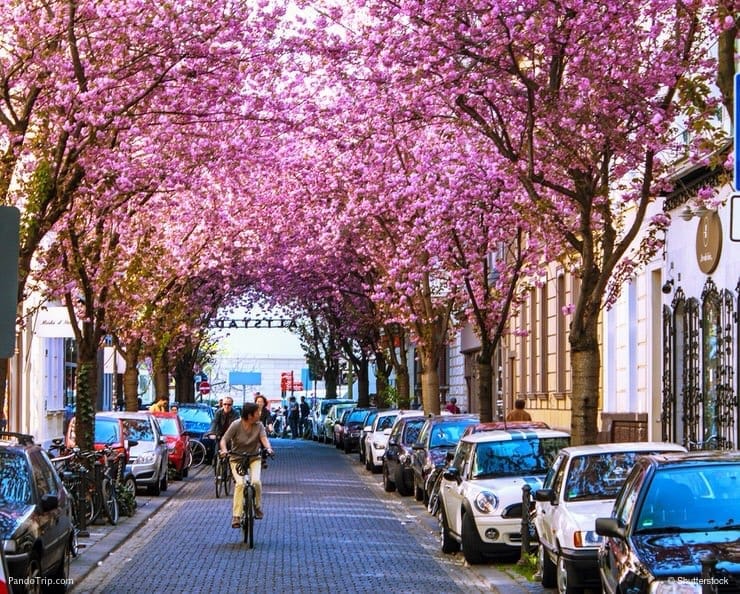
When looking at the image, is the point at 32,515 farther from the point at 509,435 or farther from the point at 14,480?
the point at 509,435

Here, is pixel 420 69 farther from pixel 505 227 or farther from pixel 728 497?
pixel 505 227

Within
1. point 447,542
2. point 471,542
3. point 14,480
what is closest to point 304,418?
point 447,542

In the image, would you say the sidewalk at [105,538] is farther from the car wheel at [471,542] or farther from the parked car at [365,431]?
the parked car at [365,431]

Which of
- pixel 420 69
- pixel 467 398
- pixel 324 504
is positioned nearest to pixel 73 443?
pixel 324 504

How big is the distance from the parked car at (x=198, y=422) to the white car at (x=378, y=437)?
15.1 feet

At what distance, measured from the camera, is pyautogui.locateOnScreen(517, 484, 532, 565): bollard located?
1680 cm

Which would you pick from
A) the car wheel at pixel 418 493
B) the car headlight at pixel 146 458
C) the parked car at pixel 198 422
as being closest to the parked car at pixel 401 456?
the car wheel at pixel 418 493

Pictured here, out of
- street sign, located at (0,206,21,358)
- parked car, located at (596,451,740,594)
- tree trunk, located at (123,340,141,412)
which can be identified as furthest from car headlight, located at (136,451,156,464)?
parked car, located at (596,451,740,594)

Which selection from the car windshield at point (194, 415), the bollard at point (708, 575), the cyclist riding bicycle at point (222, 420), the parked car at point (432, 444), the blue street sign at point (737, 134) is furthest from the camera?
the car windshield at point (194, 415)

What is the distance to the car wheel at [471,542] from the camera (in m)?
17.7

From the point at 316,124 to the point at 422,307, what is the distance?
14.2 meters

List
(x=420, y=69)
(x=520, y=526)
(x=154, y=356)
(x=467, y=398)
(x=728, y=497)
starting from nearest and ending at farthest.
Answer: (x=728, y=497), (x=520, y=526), (x=420, y=69), (x=154, y=356), (x=467, y=398)

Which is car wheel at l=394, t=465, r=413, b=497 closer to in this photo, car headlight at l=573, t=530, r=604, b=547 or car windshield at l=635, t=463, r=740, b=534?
car headlight at l=573, t=530, r=604, b=547

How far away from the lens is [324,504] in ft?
90.1
